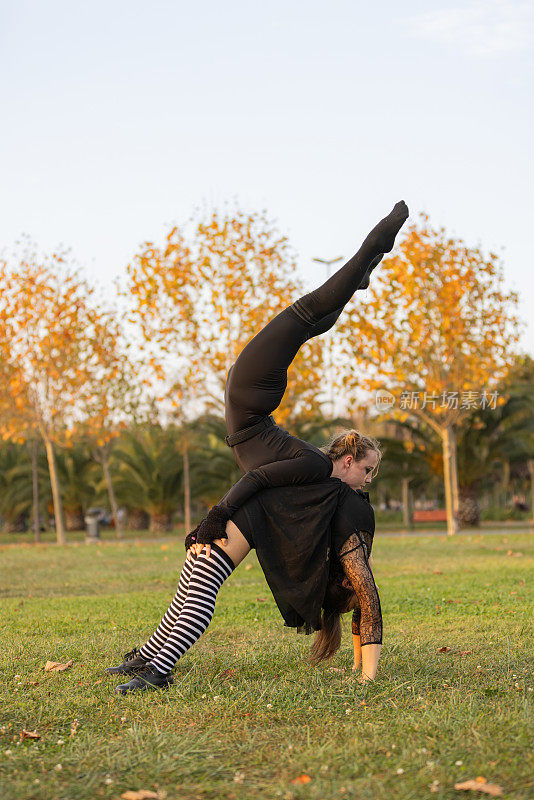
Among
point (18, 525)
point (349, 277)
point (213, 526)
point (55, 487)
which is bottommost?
point (18, 525)

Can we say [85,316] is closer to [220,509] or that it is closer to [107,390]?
[107,390]

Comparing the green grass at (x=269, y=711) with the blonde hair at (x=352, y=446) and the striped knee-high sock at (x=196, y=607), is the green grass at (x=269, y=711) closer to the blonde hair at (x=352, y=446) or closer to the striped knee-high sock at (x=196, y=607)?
the striped knee-high sock at (x=196, y=607)

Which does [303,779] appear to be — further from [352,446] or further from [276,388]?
[352,446]

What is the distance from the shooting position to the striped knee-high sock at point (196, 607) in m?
4.57

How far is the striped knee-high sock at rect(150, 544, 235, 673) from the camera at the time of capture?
457 cm

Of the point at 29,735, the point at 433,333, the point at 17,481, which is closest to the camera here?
the point at 29,735

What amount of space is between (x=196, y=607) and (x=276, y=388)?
1.31 meters

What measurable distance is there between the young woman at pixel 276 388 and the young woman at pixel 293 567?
10cm

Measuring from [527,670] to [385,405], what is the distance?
1647 cm

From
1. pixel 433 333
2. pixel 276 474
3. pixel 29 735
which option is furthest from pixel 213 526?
pixel 433 333

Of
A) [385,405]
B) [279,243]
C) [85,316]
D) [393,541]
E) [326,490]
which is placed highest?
[279,243]

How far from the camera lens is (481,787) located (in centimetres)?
283

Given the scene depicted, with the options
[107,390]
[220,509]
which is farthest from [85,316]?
[220,509]

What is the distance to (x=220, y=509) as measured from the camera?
462 cm
